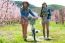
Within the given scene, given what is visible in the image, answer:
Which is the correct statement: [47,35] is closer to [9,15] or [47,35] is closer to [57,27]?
[57,27]

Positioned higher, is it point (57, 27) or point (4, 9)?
point (4, 9)

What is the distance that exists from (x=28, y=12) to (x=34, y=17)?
3.3 inches

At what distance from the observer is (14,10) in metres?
2.33

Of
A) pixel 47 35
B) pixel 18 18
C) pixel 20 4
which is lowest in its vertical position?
pixel 47 35

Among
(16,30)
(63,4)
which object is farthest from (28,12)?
(63,4)

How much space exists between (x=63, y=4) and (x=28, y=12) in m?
0.41

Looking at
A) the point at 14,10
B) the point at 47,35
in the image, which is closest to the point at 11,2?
the point at 14,10

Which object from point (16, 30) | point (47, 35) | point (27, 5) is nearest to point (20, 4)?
point (27, 5)

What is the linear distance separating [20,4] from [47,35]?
451 mm

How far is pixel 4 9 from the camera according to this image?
2324mm

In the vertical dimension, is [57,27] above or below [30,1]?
below

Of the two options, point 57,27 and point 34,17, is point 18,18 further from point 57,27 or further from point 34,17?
point 57,27

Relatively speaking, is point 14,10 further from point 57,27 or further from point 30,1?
point 57,27

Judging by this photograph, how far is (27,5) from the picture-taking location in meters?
2.36
